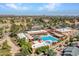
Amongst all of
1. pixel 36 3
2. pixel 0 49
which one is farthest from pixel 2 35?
pixel 36 3

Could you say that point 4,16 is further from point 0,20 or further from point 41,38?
point 41,38

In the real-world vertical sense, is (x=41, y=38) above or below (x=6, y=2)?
below

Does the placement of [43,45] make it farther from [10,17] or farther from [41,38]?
[10,17]

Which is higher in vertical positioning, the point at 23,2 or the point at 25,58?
the point at 23,2

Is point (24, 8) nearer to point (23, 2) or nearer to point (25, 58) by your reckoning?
point (23, 2)

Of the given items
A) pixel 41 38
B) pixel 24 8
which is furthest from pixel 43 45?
pixel 24 8

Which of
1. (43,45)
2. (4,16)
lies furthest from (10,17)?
(43,45)

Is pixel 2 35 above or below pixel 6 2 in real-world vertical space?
below
